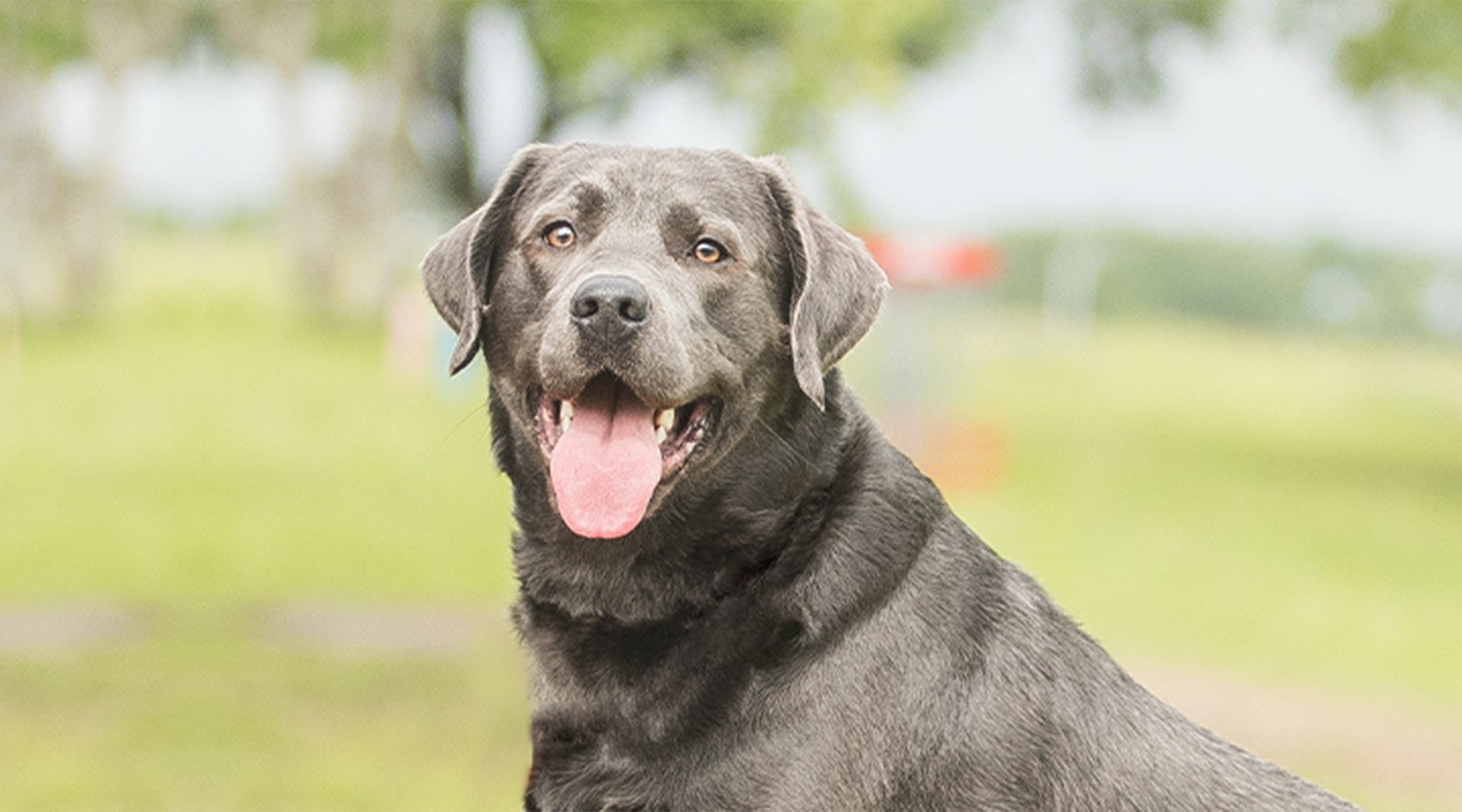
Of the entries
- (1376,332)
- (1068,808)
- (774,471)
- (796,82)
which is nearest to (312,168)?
(796,82)

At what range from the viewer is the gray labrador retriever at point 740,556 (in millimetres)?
3428

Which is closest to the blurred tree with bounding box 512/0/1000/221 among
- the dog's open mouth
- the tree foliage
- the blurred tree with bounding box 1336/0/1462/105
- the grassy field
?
the tree foliage

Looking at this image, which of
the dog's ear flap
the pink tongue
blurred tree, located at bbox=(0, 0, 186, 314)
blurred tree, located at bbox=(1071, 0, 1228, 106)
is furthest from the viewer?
blurred tree, located at bbox=(1071, 0, 1228, 106)

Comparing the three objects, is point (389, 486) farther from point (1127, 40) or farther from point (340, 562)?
point (1127, 40)

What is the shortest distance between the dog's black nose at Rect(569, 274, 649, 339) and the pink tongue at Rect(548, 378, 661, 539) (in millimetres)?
199

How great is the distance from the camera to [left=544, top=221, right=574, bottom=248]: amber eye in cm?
399

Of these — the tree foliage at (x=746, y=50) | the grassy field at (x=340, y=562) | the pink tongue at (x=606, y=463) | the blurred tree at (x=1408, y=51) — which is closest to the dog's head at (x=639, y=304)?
the pink tongue at (x=606, y=463)

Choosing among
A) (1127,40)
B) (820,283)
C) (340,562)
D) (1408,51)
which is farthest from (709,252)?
(1127,40)

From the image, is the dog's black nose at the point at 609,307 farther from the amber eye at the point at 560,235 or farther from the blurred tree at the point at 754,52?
the blurred tree at the point at 754,52

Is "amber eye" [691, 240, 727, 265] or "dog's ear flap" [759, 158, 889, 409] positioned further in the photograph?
"amber eye" [691, 240, 727, 265]

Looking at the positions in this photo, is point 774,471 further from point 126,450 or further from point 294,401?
point 126,450

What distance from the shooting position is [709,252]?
13.0 ft

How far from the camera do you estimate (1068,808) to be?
3432 mm

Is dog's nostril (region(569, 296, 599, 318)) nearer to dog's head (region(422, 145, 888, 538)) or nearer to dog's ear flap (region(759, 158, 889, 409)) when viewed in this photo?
dog's head (region(422, 145, 888, 538))
